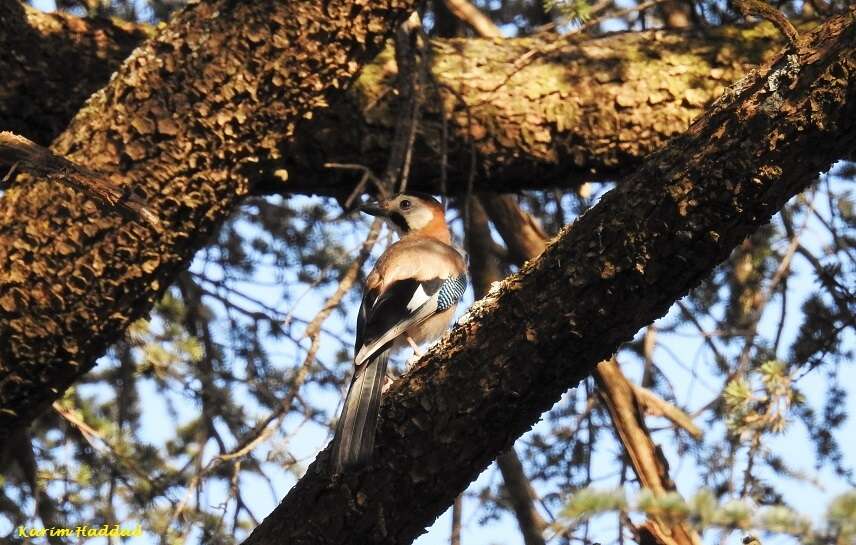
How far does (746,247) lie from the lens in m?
7.00

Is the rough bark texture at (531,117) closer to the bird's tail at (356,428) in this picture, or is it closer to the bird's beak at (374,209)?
the bird's beak at (374,209)

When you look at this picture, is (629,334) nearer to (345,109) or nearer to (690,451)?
(345,109)

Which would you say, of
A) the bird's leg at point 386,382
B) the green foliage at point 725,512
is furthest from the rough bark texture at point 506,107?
the green foliage at point 725,512

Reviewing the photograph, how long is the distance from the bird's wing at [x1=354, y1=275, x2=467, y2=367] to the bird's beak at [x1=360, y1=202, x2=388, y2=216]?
0.65 m

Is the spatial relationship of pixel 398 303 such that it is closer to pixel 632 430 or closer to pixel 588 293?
pixel 632 430

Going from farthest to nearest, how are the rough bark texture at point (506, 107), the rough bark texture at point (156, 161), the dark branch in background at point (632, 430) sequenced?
the rough bark texture at point (506, 107) < the dark branch in background at point (632, 430) < the rough bark texture at point (156, 161)

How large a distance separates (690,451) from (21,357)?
4.02 metres

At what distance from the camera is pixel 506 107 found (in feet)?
20.0

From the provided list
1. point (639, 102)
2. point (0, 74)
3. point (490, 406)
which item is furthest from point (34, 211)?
point (639, 102)

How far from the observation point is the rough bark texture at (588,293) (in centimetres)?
350

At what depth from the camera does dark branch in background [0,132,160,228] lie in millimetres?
4223

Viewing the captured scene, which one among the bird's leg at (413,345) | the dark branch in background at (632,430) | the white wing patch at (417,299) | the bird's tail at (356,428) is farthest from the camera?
the bird's leg at (413,345)

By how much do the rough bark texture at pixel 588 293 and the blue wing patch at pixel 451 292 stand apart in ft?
5.30

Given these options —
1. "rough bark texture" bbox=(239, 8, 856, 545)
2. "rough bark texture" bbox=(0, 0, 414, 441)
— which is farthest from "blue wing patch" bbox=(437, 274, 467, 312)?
"rough bark texture" bbox=(239, 8, 856, 545)
